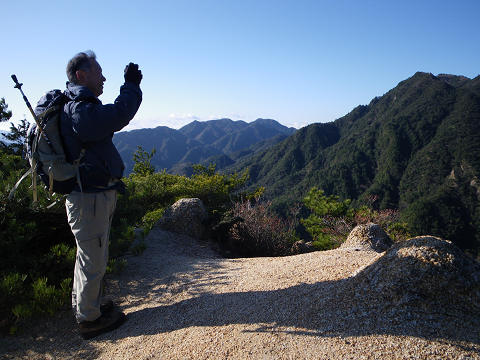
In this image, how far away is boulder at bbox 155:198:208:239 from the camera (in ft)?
20.7

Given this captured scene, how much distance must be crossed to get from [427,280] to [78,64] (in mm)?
3479

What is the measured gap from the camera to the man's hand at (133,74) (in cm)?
264

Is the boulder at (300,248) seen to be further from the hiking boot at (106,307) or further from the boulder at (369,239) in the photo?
the hiking boot at (106,307)

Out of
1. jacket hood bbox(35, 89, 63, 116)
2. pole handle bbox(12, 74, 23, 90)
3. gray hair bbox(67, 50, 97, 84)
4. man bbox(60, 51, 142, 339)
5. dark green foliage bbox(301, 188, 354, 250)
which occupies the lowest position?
dark green foliage bbox(301, 188, 354, 250)

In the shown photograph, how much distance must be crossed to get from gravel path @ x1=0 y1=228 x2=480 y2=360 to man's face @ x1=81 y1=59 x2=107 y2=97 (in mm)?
2255

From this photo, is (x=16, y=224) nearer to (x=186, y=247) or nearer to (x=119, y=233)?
(x=119, y=233)

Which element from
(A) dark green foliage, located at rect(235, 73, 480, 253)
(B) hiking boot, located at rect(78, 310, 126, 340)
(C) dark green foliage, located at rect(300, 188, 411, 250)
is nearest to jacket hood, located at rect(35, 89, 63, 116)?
(B) hiking boot, located at rect(78, 310, 126, 340)

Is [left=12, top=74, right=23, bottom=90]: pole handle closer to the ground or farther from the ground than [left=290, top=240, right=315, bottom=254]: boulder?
farther from the ground

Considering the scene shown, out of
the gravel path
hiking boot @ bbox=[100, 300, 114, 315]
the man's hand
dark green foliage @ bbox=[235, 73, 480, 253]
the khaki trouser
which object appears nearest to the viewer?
the gravel path

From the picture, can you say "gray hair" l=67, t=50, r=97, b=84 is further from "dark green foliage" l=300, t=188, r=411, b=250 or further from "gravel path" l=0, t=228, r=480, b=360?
"dark green foliage" l=300, t=188, r=411, b=250

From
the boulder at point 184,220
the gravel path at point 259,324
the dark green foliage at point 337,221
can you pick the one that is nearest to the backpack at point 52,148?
the gravel path at point 259,324

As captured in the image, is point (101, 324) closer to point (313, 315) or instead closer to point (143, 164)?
point (313, 315)

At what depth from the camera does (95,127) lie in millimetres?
2340

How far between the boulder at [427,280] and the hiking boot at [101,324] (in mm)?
2305
